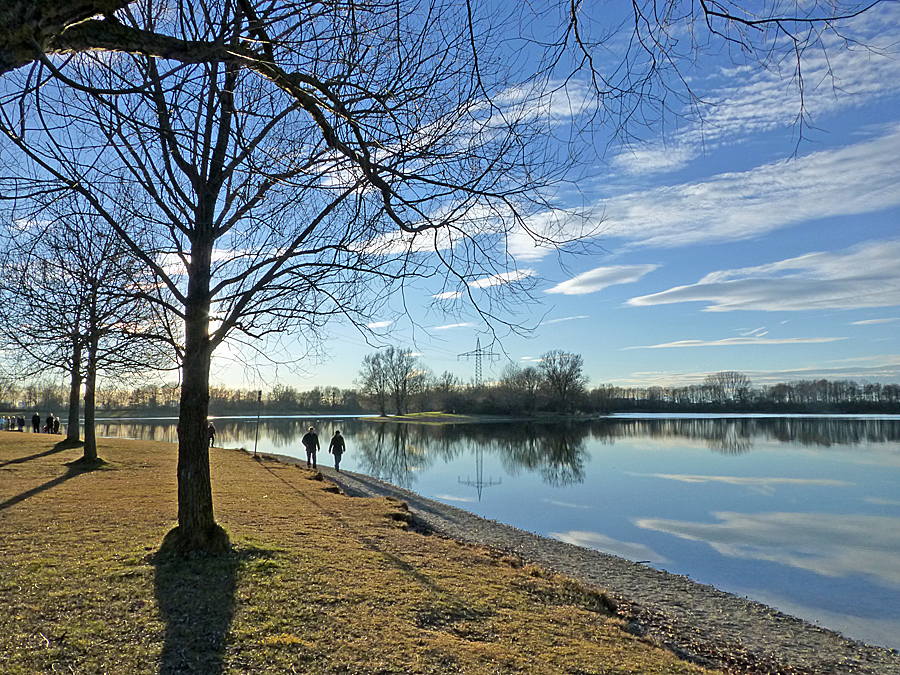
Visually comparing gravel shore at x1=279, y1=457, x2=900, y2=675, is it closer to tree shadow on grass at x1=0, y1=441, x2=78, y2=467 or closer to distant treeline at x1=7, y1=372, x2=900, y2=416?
tree shadow on grass at x1=0, y1=441, x2=78, y2=467

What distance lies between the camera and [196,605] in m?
5.35

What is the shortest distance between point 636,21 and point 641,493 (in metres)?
22.0

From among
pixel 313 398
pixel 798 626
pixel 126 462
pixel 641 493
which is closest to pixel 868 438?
pixel 641 493

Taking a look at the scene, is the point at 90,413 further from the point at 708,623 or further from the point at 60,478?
the point at 708,623

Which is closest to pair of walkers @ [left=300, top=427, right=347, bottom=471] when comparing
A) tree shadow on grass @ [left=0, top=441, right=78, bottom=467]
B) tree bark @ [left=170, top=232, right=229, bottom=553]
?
tree shadow on grass @ [left=0, top=441, right=78, bottom=467]

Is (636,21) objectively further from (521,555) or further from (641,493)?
(641,493)

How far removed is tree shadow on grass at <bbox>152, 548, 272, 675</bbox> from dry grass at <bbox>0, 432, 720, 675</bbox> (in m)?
0.02

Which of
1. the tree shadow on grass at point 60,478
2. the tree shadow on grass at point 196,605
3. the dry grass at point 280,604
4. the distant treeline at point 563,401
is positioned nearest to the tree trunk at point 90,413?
the tree shadow on grass at point 60,478

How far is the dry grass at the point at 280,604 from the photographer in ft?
14.7

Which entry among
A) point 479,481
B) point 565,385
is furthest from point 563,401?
point 479,481

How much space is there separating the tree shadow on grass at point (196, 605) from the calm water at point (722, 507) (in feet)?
31.3

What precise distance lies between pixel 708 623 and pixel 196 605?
24.4 ft

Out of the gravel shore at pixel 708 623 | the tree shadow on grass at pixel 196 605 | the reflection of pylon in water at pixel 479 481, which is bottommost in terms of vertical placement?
the reflection of pylon in water at pixel 479 481

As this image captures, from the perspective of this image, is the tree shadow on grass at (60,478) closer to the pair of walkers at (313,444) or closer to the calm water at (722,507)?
the pair of walkers at (313,444)
